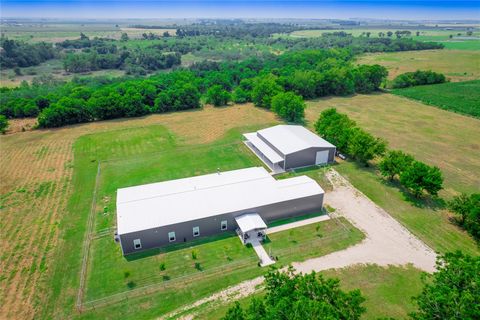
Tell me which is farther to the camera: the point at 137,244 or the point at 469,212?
the point at 469,212

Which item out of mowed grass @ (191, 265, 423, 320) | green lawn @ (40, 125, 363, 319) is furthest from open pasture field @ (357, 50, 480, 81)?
mowed grass @ (191, 265, 423, 320)

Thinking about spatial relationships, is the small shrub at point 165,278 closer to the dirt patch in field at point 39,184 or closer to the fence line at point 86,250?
the fence line at point 86,250

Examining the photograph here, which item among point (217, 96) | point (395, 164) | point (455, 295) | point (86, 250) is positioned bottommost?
point (86, 250)

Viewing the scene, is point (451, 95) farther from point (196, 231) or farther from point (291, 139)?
point (196, 231)

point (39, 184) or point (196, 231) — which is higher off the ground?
point (196, 231)

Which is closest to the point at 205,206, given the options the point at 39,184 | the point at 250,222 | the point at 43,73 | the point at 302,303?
the point at 250,222

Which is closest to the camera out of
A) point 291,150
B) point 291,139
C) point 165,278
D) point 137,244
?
point 165,278
